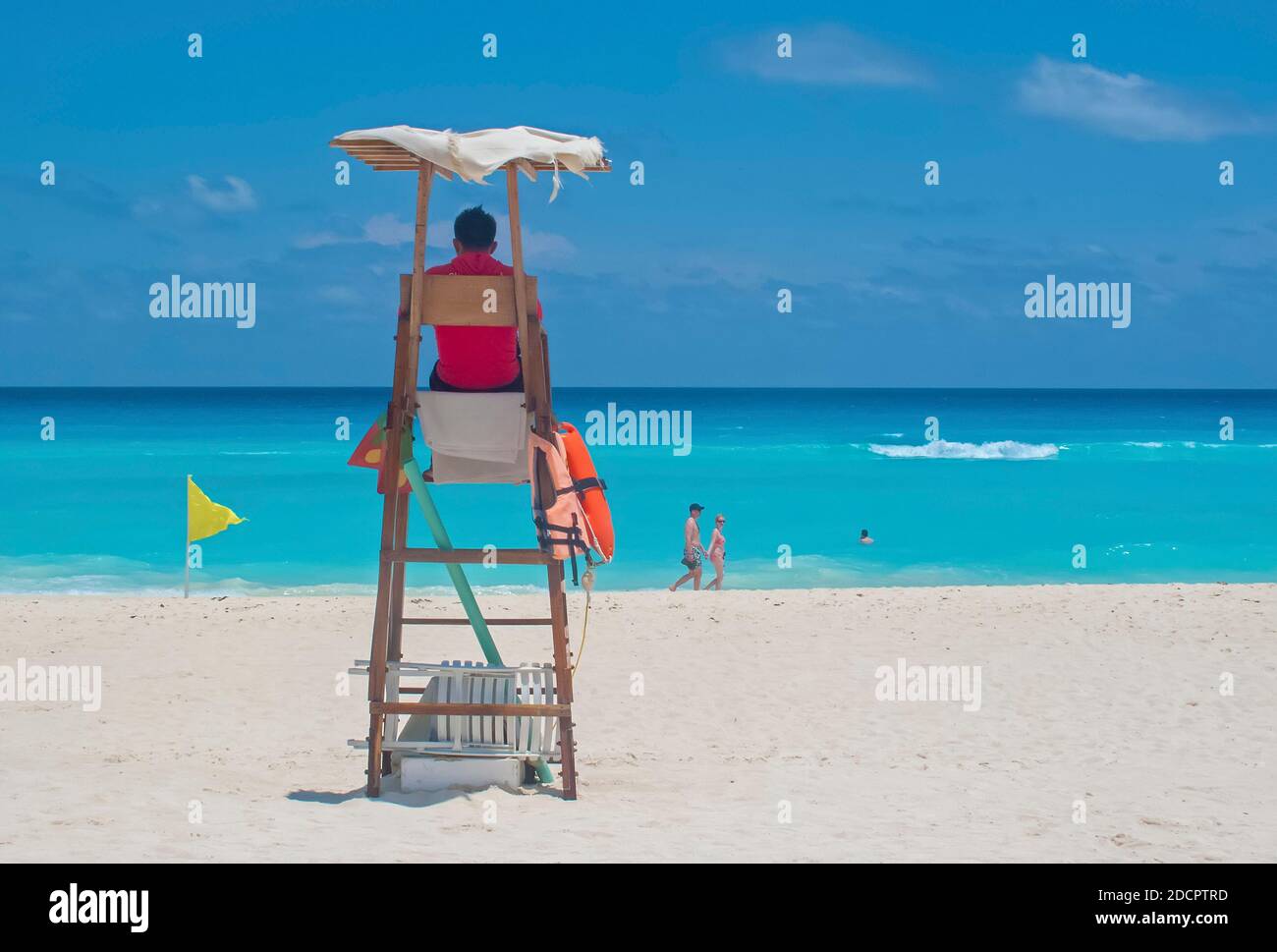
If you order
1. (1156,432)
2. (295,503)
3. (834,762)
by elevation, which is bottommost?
(834,762)

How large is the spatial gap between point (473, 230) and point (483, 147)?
41cm

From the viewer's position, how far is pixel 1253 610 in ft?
40.5

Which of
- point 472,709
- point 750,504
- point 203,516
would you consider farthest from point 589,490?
point 750,504

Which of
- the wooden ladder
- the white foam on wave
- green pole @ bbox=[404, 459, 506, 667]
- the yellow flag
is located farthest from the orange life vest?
the white foam on wave

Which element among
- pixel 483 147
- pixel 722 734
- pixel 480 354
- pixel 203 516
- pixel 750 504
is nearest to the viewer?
pixel 483 147

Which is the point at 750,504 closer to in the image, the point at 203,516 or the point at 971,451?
the point at 971,451

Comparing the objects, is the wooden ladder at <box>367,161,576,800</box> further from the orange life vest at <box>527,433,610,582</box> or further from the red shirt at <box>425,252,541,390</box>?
the red shirt at <box>425,252,541,390</box>

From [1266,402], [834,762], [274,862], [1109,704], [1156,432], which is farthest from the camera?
[1266,402]

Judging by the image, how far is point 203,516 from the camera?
14.5 metres

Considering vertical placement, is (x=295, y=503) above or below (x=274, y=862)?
above

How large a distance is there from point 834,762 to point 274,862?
370cm

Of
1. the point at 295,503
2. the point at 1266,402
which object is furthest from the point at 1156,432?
the point at 295,503

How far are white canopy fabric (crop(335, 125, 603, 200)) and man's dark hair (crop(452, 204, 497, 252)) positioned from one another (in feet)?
0.55

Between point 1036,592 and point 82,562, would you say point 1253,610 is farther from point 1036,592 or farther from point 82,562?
point 82,562
